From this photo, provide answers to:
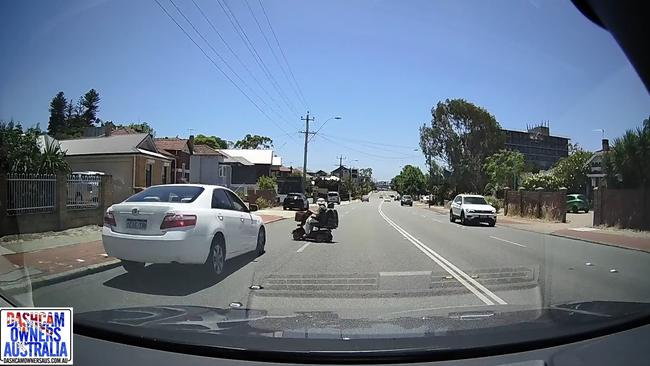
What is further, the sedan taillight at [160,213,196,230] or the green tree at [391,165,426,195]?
the green tree at [391,165,426,195]

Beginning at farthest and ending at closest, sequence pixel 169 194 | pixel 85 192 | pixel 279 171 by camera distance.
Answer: pixel 279 171, pixel 85 192, pixel 169 194

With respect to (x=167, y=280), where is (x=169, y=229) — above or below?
above

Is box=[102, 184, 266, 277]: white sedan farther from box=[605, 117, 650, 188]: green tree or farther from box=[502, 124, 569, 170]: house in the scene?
box=[502, 124, 569, 170]: house

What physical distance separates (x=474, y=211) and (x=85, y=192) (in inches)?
782

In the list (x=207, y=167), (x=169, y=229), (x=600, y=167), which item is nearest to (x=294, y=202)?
(x=207, y=167)

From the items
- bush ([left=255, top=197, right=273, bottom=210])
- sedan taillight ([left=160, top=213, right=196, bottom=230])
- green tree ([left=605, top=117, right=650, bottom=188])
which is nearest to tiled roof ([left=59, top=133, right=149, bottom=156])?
sedan taillight ([left=160, top=213, right=196, bottom=230])

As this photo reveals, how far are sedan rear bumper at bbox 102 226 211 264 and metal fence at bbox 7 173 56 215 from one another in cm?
550

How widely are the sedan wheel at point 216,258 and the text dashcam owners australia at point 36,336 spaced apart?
3994 millimetres

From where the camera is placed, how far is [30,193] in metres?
12.9

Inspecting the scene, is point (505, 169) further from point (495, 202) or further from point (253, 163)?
point (253, 163)

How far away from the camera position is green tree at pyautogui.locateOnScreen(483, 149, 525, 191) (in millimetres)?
45469

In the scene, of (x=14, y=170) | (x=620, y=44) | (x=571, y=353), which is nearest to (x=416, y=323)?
(x=571, y=353)

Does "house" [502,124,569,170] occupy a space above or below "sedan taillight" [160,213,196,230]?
above

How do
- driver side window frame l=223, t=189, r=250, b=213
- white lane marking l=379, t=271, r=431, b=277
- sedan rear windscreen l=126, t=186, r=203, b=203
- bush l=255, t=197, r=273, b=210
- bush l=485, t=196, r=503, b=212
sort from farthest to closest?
bush l=485, t=196, r=503, b=212, bush l=255, t=197, r=273, b=210, driver side window frame l=223, t=189, r=250, b=213, white lane marking l=379, t=271, r=431, b=277, sedan rear windscreen l=126, t=186, r=203, b=203
